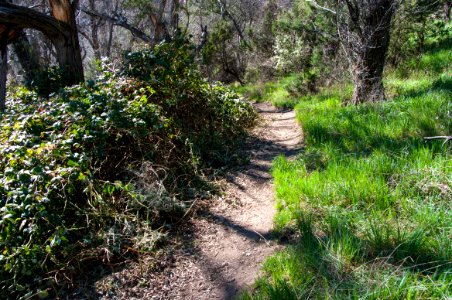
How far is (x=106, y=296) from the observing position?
2.88 metres

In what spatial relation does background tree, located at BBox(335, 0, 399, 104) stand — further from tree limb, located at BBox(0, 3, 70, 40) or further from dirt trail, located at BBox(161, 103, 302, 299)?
tree limb, located at BBox(0, 3, 70, 40)

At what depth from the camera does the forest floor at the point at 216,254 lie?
2932mm

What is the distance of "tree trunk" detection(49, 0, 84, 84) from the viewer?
19.9 feet

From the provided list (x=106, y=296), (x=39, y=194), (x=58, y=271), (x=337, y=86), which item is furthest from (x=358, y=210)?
(x=337, y=86)

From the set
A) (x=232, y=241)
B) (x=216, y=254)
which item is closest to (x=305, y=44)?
(x=232, y=241)

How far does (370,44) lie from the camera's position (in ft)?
21.6

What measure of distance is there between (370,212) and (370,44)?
4705 mm

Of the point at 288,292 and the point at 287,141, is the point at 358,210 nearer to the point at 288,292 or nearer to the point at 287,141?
the point at 288,292

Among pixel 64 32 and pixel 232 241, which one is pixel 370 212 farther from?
pixel 64 32

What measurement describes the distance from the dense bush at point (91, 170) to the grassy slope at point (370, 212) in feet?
4.60

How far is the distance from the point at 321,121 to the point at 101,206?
3.71 metres

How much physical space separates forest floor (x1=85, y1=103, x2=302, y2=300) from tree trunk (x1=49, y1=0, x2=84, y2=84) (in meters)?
3.52

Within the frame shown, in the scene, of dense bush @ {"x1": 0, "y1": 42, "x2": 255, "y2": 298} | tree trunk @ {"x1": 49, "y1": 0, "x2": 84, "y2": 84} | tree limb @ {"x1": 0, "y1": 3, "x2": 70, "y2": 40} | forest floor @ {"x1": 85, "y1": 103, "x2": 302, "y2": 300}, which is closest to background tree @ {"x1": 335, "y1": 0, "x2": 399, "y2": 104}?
forest floor @ {"x1": 85, "y1": 103, "x2": 302, "y2": 300}

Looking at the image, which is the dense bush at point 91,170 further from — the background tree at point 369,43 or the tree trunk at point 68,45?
the background tree at point 369,43
